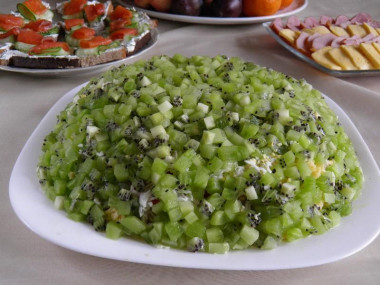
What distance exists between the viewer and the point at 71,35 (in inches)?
83.4

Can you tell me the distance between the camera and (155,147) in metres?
1.15

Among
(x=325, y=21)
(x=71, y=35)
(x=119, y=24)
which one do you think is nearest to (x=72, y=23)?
(x=71, y=35)

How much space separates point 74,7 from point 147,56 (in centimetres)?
44

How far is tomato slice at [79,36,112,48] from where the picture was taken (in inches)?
78.7

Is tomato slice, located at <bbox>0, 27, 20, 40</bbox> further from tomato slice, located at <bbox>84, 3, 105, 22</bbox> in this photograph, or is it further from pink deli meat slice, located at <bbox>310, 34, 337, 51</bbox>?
pink deli meat slice, located at <bbox>310, 34, 337, 51</bbox>

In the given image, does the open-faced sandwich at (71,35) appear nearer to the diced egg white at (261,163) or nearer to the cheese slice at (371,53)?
the cheese slice at (371,53)

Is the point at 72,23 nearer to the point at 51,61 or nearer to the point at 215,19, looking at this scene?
the point at 51,61

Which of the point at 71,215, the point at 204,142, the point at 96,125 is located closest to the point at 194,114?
the point at 204,142

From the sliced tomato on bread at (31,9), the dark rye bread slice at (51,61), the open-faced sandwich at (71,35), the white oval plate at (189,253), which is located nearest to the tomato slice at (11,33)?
the open-faced sandwich at (71,35)

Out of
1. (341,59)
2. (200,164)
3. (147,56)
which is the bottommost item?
(147,56)

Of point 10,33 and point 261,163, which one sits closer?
point 261,163

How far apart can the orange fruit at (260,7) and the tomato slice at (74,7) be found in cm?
81

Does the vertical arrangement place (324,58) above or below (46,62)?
above

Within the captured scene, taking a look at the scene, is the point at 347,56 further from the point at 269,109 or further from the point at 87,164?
the point at 87,164
